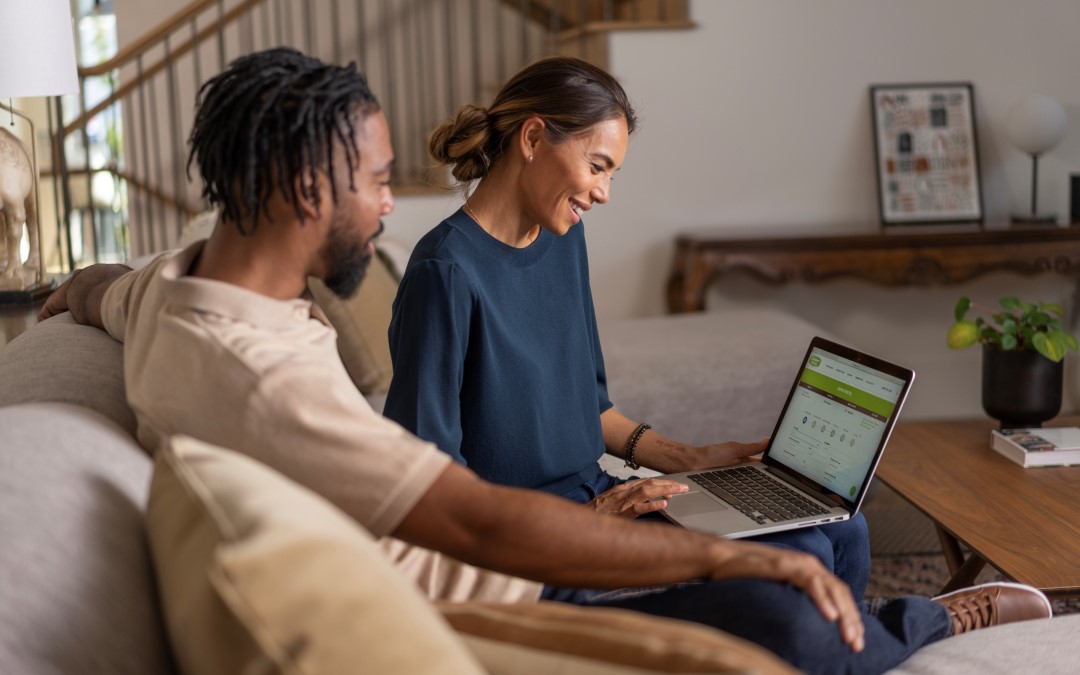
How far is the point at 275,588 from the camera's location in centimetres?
79

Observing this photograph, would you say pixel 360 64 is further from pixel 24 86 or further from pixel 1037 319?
pixel 1037 319

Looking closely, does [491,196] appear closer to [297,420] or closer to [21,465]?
[297,420]

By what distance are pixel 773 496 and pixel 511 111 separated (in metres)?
0.73

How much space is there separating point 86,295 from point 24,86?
66cm

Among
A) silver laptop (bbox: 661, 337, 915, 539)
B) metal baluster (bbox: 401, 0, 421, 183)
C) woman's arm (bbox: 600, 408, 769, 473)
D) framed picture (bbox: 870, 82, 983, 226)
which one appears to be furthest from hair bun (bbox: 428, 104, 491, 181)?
metal baluster (bbox: 401, 0, 421, 183)

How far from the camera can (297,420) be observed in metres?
1.05

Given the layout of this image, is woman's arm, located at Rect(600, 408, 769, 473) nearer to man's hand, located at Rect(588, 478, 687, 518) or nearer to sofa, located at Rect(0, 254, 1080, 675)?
man's hand, located at Rect(588, 478, 687, 518)

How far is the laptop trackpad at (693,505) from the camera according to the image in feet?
5.49

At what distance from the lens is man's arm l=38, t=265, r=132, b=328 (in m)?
1.63

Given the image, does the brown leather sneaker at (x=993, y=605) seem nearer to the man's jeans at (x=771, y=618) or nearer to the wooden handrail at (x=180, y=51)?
the man's jeans at (x=771, y=618)

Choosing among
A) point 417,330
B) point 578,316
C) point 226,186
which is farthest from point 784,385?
point 226,186

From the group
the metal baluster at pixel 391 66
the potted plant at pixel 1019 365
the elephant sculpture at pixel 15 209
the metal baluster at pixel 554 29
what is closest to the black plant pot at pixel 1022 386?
the potted plant at pixel 1019 365

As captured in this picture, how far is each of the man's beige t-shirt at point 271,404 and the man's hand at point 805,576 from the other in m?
0.34

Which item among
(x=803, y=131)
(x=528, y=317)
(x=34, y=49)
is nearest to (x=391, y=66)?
(x=803, y=131)
